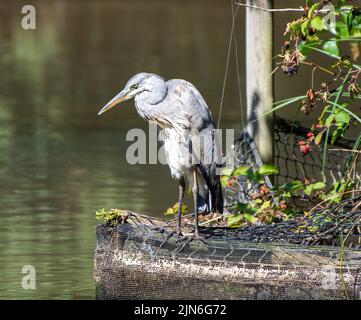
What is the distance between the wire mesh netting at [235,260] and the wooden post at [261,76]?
3.53 ft

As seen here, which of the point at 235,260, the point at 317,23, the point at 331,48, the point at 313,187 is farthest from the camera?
the point at 331,48

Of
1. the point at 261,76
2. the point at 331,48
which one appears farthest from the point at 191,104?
the point at 331,48

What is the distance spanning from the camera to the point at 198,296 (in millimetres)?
6133

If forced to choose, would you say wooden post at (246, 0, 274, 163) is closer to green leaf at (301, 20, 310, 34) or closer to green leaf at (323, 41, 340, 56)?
green leaf at (323, 41, 340, 56)

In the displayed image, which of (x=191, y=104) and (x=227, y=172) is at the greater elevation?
(x=191, y=104)

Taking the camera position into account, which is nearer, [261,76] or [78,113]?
[261,76]

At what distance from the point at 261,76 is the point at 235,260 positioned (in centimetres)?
186

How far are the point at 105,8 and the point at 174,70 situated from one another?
26.0ft

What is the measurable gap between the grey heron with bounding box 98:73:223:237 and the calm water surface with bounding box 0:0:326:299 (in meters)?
0.87

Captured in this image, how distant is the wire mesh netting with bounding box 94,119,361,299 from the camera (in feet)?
19.5

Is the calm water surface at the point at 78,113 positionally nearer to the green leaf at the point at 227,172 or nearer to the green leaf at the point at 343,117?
the green leaf at the point at 227,172

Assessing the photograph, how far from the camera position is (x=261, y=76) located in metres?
7.57

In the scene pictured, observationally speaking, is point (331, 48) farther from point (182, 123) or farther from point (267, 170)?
point (182, 123)

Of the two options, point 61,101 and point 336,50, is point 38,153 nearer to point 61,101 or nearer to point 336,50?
point 61,101
